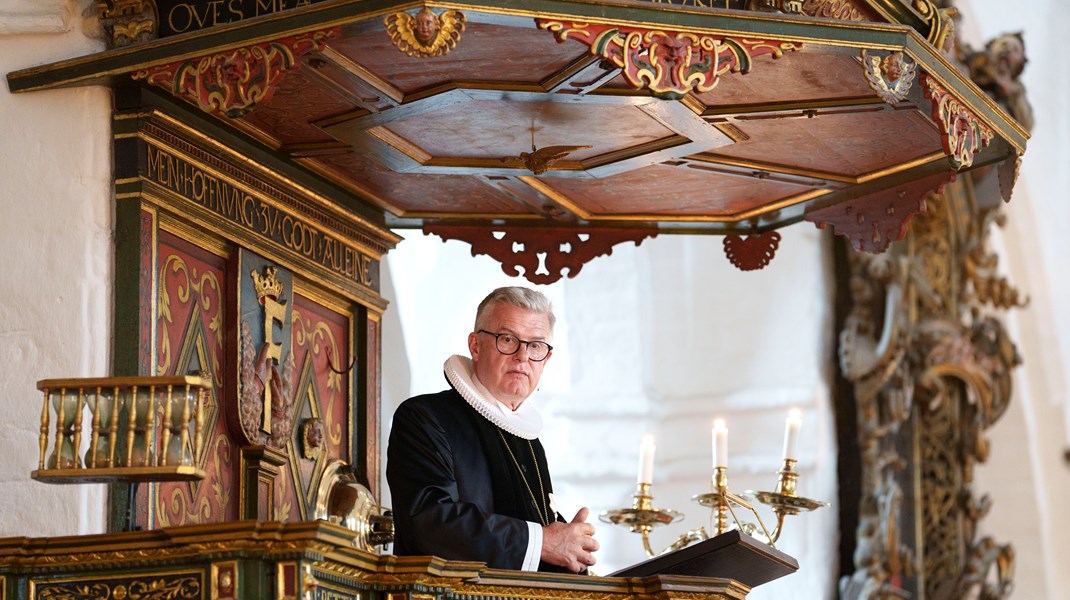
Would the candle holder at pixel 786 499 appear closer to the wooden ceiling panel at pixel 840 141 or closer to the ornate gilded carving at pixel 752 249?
the wooden ceiling panel at pixel 840 141

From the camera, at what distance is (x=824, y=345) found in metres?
11.9

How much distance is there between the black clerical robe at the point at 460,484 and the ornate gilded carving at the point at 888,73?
1.57 metres

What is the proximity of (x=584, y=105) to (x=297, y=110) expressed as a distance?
2.93 feet

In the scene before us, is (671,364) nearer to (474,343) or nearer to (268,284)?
(268,284)

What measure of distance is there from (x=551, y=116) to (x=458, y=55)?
63cm

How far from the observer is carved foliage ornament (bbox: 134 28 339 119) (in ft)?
17.4

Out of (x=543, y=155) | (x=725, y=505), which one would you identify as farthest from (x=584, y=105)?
(x=725, y=505)

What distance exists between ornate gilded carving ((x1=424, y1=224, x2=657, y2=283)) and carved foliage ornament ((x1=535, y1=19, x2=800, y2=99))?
2.09m

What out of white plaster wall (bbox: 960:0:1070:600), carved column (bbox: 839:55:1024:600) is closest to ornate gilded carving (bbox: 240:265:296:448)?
carved column (bbox: 839:55:1024:600)

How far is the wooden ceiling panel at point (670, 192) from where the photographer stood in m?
6.91

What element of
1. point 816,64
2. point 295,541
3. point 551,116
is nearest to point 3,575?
point 295,541

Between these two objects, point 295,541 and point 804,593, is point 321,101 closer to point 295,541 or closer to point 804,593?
point 295,541

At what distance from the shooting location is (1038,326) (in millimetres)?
13758

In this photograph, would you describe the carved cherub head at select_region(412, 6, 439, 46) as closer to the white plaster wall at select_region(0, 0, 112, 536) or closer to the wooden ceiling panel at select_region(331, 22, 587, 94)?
the wooden ceiling panel at select_region(331, 22, 587, 94)
